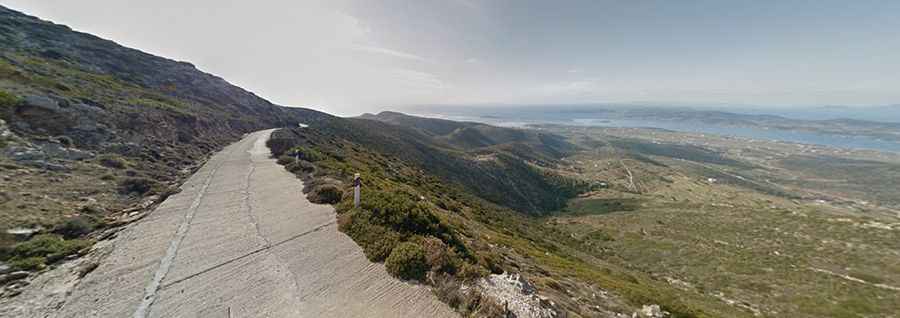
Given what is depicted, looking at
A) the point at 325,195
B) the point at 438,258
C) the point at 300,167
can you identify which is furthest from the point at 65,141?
the point at 438,258

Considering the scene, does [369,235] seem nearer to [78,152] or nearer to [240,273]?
[240,273]

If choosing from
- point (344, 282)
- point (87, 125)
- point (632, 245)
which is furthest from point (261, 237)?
point (632, 245)

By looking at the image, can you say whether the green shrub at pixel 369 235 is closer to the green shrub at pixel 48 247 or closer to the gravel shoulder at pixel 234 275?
the gravel shoulder at pixel 234 275

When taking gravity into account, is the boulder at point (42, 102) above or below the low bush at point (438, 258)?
above

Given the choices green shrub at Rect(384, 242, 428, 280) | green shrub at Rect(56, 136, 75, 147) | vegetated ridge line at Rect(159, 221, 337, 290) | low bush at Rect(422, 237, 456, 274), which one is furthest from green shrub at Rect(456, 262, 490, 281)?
green shrub at Rect(56, 136, 75, 147)

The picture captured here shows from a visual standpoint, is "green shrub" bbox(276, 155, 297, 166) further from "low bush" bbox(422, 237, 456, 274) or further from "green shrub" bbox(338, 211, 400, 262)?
"low bush" bbox(422, 237, 456, 274)

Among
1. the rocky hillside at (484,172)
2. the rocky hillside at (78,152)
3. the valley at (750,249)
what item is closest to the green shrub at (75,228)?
the rocky hillside at (78,152)
